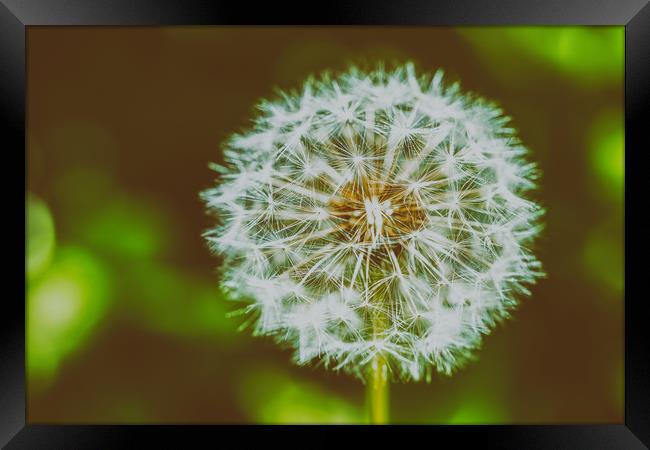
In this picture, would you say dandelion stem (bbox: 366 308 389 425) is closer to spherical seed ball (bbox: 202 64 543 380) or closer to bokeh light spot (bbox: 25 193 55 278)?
spherical seed ball (bbox: 202 64 543 380)

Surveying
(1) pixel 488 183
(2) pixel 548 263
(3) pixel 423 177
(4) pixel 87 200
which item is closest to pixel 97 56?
(4) pixel 87 200

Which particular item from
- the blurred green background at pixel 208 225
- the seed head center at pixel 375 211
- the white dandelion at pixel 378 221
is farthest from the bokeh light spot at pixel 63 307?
the seed head center at pixel 375 211

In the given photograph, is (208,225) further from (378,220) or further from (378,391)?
(378,391)

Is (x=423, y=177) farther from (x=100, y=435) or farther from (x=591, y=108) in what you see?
(x=100, y=435)

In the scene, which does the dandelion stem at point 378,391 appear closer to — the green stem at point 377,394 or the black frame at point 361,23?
the green stem at point 377,394

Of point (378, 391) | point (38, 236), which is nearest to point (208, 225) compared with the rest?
point (38, 236)

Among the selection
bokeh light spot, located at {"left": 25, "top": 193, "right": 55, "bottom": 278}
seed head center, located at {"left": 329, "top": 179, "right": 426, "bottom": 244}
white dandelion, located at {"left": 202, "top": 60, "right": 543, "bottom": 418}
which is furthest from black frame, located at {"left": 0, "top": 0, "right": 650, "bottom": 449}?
seed head center, located at {"left": 329, "top": 179, "right": 426, "bottom": 244}
